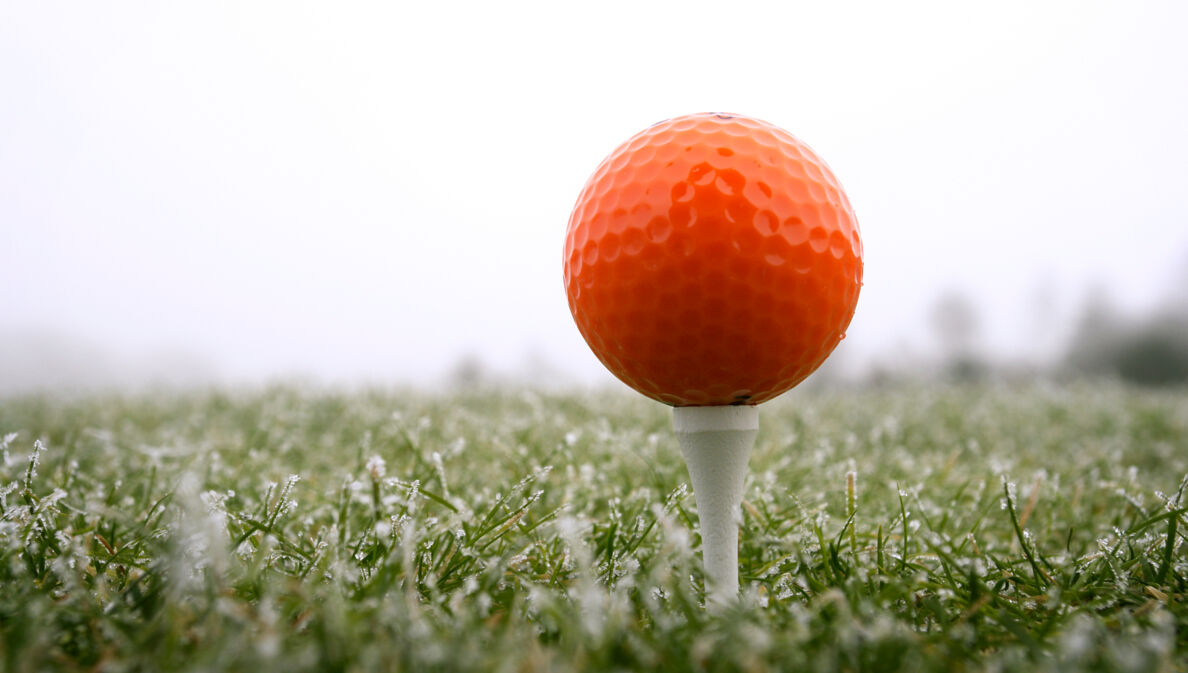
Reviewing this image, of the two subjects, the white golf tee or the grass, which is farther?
the white golf tee

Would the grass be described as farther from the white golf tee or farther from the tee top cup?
the tee top cup

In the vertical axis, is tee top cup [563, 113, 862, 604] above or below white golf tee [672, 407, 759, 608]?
above

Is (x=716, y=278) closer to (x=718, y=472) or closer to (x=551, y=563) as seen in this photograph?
(x=718, y=472)

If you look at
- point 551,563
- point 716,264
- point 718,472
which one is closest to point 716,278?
point 716,264

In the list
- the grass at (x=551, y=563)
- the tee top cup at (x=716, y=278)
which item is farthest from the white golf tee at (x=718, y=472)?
the grass at (x=551, y=563)

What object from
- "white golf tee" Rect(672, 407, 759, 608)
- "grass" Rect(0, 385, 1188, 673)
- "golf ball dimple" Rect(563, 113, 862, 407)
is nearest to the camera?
"grass" Rect(0, 385, 1188, 673)

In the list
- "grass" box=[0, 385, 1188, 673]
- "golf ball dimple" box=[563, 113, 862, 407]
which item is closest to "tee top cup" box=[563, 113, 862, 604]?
"golf ball dimple" box=[563, 113, 862, 407]

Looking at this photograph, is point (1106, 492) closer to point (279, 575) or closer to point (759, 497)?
point (759, 497)

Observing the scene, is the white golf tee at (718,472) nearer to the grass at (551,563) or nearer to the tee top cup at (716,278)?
the tee top cup at (716,278)
